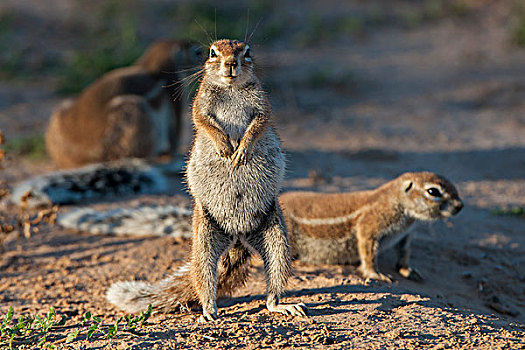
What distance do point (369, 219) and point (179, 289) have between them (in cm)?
182

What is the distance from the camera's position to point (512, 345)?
145 inches

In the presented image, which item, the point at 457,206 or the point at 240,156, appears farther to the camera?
the point at 457,206

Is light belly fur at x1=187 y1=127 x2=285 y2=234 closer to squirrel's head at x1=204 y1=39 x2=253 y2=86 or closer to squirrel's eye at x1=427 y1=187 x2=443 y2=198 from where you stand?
squirrel's head at x1=204 y1=39 x2=253 y2=86

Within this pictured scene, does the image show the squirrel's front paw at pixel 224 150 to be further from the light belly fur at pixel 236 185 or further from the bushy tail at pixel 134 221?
the bushy tail at pixel 134 221

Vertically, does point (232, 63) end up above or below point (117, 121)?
above

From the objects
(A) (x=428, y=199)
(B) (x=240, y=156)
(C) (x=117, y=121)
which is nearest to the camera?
(B) (x=240, y=156)

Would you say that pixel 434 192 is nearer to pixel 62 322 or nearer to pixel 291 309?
pixel 291 309

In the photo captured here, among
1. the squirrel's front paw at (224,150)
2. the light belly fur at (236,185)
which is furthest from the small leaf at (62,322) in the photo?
the squirrel's front paw at (224,150)

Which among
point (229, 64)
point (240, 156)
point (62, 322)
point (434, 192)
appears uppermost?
point (229, 64)

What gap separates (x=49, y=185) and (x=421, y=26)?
1064cm

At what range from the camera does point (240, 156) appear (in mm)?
3969

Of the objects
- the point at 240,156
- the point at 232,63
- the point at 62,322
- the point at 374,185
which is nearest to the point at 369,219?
the point at 240,156

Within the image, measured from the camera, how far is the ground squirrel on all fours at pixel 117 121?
7.88 m

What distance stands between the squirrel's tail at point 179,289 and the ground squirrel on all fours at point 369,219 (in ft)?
3.87
